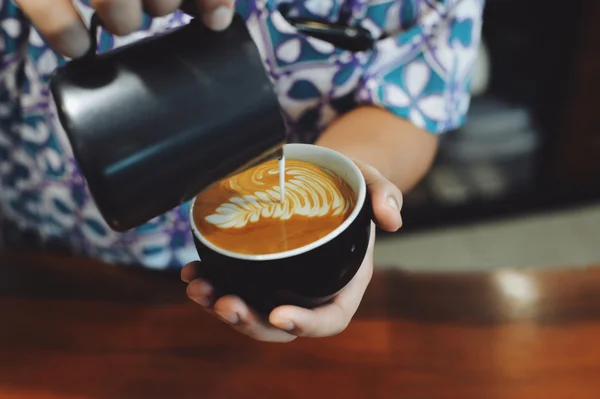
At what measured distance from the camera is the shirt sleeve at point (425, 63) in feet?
3.36

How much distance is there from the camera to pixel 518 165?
254 cm

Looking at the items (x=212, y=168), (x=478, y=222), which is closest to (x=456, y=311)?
(x=212, y=168)

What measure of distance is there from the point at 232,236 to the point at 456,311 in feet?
1.42

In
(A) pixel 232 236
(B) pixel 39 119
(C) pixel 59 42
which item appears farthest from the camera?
(B) pixel 39 119

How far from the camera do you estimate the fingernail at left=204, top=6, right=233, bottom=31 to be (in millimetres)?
590

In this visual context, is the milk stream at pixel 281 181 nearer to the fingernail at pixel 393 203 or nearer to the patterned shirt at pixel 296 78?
the fingernail at pixel 393 203

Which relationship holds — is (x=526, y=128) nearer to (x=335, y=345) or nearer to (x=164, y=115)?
(x=335, y=345)

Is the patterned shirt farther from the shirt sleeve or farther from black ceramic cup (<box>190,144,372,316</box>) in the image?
black ceramic cup (<box>190,144,372,316</box>)

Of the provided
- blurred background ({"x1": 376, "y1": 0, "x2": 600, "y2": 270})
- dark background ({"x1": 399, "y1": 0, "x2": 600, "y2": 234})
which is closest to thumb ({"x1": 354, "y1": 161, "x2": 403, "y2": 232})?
blurred background ({"x1": 376, "y1": 0, "x2": 600, "y2": 270})

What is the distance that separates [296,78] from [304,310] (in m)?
0.46

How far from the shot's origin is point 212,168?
2.02 ft

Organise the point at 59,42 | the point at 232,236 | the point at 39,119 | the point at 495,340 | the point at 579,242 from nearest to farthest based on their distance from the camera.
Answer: the point at 59,42, the point at 232,236, the point at 495,340, the point at 39,119, the point at 579,242

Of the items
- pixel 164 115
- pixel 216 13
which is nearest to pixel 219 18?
pixel 216 13

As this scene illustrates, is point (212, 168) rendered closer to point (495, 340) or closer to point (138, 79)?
point (138, 79)
